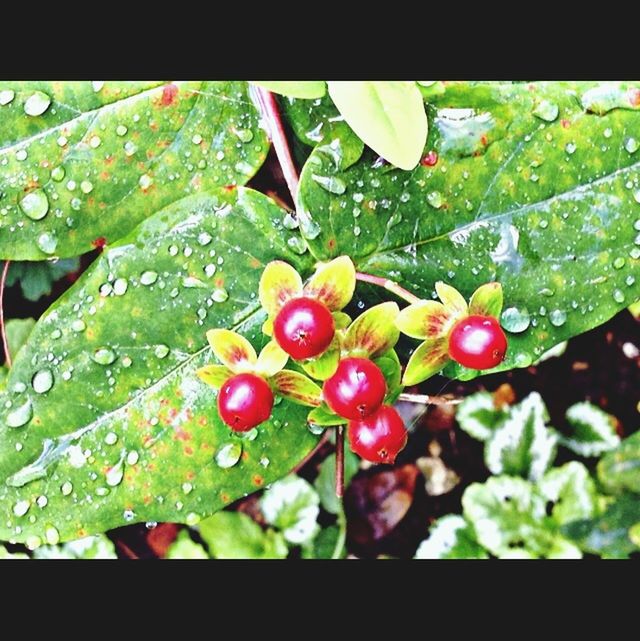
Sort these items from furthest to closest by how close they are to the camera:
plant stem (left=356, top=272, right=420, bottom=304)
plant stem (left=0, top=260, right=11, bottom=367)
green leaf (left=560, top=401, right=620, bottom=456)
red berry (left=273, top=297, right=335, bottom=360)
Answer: green leaf (left=560, top=401, right=620, bottom=456) → plant stem (left=0, top=260, right=11, bottom=367) → plant stem (left=356, top=272, right=420, bottom=304) → red berry (left=273, top=297, right=335, bottom=360)

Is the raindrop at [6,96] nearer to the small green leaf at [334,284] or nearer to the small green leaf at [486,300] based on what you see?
the small green leaf at [334,284]

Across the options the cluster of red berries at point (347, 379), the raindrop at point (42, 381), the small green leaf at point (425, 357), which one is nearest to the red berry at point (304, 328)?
the cluster of red berries at point (347, 379)

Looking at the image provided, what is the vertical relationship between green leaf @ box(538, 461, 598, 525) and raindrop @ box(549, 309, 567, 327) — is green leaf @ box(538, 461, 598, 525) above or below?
below

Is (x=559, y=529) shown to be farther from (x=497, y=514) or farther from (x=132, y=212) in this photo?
(x=132, y=212)

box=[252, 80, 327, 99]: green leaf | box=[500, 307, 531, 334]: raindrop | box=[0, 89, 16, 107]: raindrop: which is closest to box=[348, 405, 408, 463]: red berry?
box=[500, 307, 531, 334]: raindrop

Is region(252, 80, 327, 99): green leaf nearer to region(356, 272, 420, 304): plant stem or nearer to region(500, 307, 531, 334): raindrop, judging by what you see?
region(356, 272, 420, 304): plant stem
